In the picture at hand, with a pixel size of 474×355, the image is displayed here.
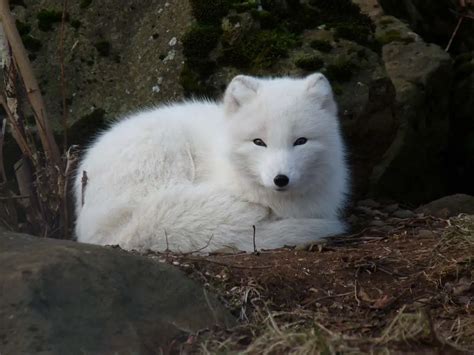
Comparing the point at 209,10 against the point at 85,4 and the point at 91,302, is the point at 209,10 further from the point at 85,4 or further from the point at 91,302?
the point at 91,302

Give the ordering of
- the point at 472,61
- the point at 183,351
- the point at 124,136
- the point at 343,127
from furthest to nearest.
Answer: the point at 472,61, the point at 343,127, the point at 124,136, the point at 183,351

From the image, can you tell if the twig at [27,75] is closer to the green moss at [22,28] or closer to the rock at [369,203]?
the green moss at [22,28]

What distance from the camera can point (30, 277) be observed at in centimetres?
359

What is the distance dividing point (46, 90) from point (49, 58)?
0.94ft

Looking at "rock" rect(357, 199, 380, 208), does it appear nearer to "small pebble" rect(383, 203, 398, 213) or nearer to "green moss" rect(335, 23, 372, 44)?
"small pebble" rect(383, 203, 398, 213)

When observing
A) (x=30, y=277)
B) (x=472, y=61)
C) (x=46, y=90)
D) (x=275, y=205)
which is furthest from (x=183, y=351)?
(x=472, y=61)

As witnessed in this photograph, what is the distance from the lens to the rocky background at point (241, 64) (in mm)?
6957

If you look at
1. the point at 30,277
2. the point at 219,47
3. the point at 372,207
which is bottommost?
the point at 372,207

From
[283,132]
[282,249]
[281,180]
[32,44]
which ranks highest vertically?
[32,44]

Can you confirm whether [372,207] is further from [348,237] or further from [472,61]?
[472,61]

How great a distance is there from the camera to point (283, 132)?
5.46 m

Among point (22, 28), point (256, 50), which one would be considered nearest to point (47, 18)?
point (22, 28)

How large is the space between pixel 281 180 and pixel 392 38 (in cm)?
368

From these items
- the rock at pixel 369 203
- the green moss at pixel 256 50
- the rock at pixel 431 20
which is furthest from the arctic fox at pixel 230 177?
the rock at pixel 431 20
